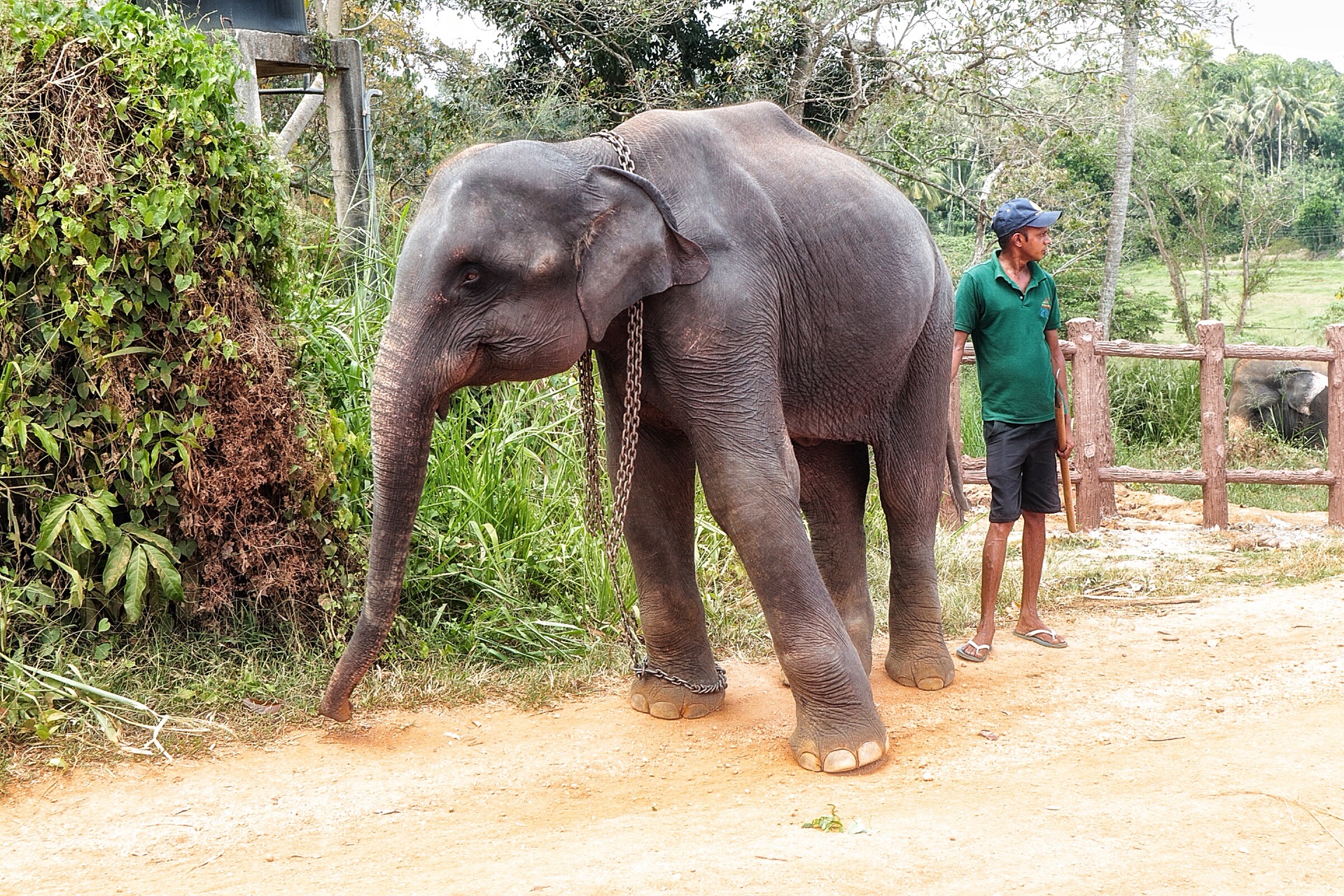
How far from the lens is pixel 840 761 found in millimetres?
3875

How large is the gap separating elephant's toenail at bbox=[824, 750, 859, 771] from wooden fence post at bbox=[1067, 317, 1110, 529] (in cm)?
572

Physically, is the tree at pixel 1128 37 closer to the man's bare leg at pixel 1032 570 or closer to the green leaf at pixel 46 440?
the man's bare leg at pixel 1032 570

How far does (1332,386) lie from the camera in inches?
366

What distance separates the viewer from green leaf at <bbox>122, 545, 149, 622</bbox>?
425cm

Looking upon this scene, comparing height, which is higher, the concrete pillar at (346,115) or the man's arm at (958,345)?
the concrete pillar at (346,115)

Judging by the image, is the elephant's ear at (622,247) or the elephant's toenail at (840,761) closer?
the elephant's ear at (622,247)

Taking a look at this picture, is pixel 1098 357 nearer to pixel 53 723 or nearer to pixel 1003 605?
pixel 1003 605

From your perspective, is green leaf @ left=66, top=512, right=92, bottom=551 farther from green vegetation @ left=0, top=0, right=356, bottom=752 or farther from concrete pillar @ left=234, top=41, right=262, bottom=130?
concrete pillar @ left=234, top=41, right=262, bottom=130

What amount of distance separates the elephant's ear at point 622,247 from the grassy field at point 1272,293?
18040 mm

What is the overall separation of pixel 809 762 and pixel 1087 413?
236 inches

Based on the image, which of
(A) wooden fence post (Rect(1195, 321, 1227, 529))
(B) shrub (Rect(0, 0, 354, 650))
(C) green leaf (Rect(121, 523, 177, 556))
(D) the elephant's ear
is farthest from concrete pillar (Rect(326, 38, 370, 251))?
(A) wooden fence post (Rect(1195, 321, 1227, 529))

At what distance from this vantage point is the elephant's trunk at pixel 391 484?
3408mm

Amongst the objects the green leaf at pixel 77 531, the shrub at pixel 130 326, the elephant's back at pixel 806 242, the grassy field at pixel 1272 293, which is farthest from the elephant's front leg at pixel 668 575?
the grassy field at pixel 1272 293

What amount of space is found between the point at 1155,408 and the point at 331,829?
10.8m
